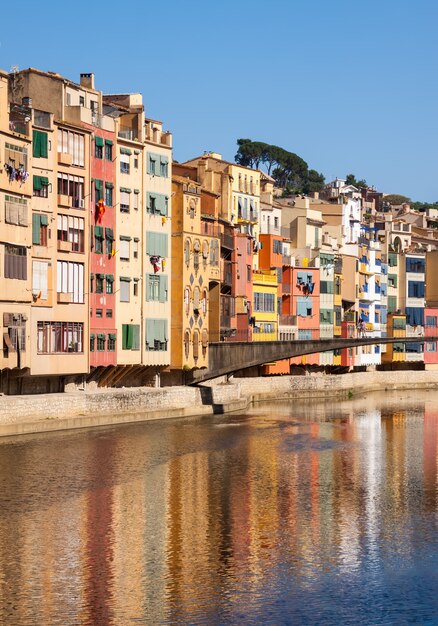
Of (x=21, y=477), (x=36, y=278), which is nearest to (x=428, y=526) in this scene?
(x=21, y=477)

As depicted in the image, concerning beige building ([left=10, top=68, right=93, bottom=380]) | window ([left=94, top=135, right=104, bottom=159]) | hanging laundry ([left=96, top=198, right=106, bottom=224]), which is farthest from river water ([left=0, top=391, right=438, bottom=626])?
window ([left=94, top=135, right=104, bottom=159])

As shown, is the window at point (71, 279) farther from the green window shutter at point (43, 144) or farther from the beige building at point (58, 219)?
the green window shutter at point (43, 144)

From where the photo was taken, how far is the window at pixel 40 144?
64.1 m

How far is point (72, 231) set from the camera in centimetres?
6731

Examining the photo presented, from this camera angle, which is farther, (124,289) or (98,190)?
(124,289)

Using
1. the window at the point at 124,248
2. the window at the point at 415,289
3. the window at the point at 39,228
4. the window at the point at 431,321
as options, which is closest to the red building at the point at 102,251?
the window at the point at 124,248

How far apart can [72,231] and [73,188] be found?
2.03 metres

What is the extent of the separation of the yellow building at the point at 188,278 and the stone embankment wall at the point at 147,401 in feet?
7.61

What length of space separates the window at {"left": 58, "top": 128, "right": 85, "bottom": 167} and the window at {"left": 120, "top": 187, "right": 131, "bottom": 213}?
A: 18.6 ft

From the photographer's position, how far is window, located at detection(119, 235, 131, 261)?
241ft

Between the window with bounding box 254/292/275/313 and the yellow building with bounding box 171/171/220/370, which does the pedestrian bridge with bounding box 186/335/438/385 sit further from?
the window with bounding box 254/292/275/313

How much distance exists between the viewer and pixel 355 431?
73.1 meters

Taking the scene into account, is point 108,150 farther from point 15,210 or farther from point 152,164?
point 15,210

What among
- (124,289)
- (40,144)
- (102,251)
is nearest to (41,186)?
(40,144)
